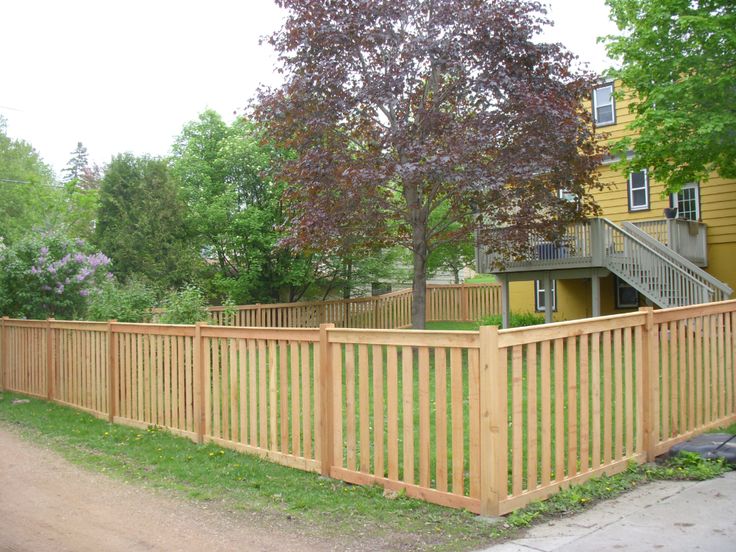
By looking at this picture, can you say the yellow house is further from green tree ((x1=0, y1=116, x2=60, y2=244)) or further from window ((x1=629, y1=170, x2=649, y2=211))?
green tree ((x1=0, y1=116, x2=60, y2=244))

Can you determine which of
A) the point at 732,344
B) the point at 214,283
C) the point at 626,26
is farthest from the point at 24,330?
the point at 626,26

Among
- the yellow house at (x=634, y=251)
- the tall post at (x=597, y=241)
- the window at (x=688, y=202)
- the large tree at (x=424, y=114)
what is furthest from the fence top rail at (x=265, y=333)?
the window at (x=688, y=202)

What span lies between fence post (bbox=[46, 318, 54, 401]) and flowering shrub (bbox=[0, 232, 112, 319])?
8.31ft

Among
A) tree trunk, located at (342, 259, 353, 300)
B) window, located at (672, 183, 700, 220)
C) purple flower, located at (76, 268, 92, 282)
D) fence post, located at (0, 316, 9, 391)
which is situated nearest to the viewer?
fence post, located at (0, 316, 9, 391)

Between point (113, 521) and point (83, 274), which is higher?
point (83, 274)

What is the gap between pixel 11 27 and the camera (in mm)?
9547

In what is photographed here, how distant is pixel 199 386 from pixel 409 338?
3137 millimetres

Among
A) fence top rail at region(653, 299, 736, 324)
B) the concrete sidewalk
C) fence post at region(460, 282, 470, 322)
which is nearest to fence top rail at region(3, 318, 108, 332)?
the concrete sidewalk

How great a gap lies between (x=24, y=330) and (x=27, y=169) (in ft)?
94.7

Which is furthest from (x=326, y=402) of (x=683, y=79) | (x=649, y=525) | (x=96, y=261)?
(x=683, y=79)

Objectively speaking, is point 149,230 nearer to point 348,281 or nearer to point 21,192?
point 348,281

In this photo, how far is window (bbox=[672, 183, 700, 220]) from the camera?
17.0 meters

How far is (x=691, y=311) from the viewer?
6.61m

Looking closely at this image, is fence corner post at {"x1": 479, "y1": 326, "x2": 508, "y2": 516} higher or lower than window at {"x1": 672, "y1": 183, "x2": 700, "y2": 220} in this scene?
lower
